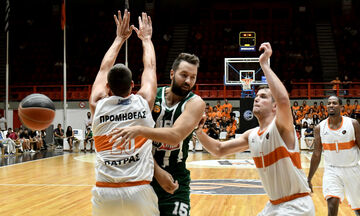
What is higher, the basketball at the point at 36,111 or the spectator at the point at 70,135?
the basketball at the point at 36,111

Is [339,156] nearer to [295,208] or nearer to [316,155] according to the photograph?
[316,155]

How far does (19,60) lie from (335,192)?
25429 millimetres

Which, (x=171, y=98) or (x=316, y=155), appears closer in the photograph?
(x=171, y=98)

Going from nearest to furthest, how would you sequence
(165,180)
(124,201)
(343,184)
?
(124,201) → (165,180) → (343,184)

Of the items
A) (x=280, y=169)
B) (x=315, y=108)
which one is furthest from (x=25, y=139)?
(x=280, y=169)

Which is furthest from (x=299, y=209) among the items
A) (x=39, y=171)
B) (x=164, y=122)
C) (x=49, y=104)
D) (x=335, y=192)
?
(x=39, y=171)

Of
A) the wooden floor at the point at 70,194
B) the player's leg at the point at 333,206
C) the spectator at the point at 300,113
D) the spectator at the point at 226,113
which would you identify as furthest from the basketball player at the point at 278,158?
the spectator at the point at 226,113

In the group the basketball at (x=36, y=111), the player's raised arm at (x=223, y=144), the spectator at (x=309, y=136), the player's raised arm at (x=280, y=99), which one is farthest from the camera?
the spectator at (x=309, y=136)

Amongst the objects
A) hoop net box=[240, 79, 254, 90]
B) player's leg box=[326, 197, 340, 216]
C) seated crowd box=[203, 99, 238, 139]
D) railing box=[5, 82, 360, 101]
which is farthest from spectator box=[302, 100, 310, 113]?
player's leg box=[326, 197, 340, 216]

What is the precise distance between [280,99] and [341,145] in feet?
9.95

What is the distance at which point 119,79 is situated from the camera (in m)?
2.86

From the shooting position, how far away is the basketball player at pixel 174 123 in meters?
3.11

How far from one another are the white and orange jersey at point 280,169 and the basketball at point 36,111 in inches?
90.2

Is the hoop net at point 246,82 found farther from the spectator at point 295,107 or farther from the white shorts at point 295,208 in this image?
the white shorts at point 295,208
